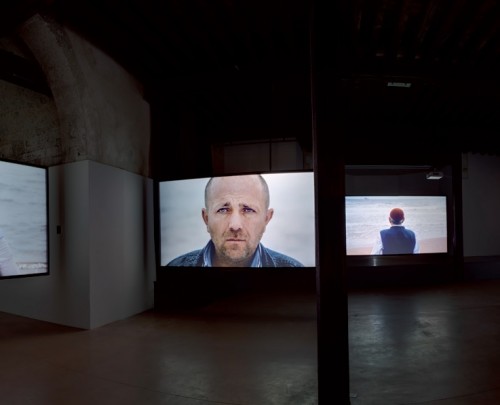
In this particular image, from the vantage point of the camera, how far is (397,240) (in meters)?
9.20

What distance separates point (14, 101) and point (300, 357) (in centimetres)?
548

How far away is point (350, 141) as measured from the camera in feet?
27.3

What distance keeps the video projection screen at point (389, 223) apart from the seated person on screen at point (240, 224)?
4124 mm

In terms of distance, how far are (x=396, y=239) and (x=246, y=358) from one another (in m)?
6.50

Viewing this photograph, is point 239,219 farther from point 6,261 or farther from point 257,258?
point 6,261

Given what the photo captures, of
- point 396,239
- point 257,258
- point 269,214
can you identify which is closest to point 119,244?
point 257,258

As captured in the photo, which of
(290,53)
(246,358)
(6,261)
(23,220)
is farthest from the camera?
(290,53)

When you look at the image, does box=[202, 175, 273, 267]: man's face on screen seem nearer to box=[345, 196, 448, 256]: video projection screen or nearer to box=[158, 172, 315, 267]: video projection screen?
box=[158, 172, 315, 267]: video projection screen

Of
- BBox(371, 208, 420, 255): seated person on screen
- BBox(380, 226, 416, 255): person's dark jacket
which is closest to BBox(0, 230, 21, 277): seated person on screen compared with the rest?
BBox(371, 208, 420, 255): seated person on screen

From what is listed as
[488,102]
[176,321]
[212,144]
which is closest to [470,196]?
[488,102]

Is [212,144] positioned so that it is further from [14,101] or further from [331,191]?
[331,191]

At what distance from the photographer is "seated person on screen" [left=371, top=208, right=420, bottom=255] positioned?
913 centimetres

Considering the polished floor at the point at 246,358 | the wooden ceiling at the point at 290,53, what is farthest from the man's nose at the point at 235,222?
the wooden ceiling at the point at 290,53

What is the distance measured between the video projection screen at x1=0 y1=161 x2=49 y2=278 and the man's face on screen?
2.20 m
